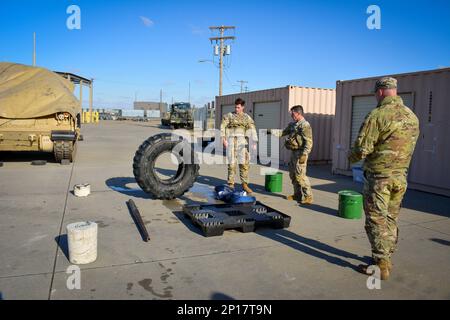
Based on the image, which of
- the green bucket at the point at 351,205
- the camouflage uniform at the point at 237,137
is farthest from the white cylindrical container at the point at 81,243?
the camouflage uniform at the point at 237,137

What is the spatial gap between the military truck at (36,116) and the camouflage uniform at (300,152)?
6704 millimetres

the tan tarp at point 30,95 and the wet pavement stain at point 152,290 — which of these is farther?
the tan tarp at point 30,95

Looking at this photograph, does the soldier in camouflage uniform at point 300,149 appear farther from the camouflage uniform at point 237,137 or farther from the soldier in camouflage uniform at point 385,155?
the soldier in camouflage uniform at point 385,155

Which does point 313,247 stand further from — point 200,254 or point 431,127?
point 431,127

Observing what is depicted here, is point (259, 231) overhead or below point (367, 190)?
below

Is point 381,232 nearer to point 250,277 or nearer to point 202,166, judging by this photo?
point 250,277

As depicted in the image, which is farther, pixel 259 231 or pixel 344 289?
pixel 259 231

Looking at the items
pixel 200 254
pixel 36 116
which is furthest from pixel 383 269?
pixel 36 116

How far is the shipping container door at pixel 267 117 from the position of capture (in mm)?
13113

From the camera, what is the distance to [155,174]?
680cm

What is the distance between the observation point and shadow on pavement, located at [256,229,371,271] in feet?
13.6
